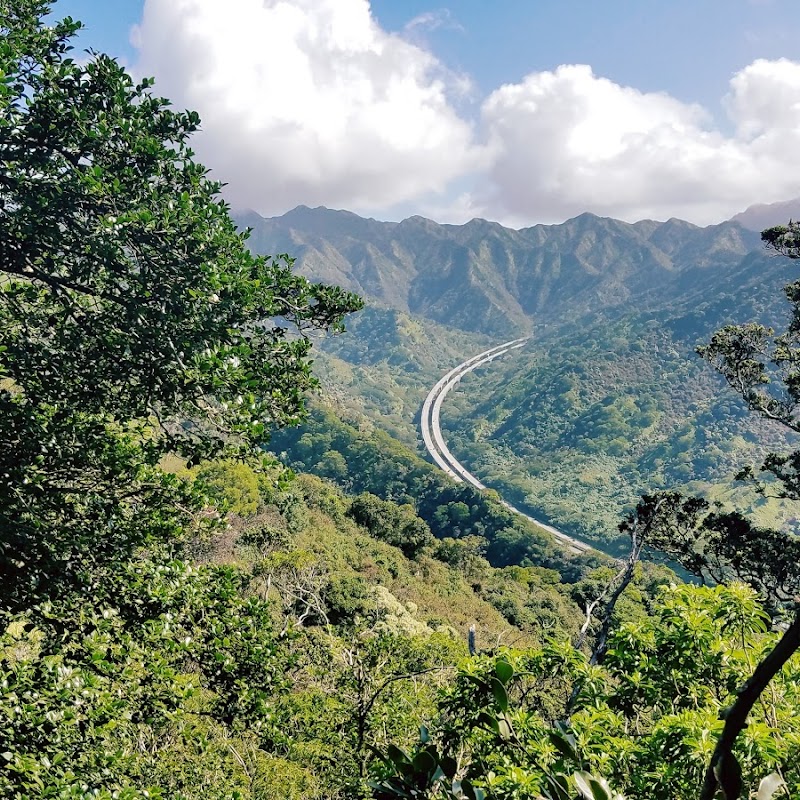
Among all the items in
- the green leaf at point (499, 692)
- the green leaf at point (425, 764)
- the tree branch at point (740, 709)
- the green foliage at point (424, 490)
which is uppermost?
the tree branch at point (740, 709)

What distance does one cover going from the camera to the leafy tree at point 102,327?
17.8ft

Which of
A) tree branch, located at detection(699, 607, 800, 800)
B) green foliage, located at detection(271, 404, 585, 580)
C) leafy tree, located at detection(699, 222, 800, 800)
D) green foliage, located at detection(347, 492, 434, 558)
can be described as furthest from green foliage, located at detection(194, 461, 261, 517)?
tree branch, located at detection(699, 607, 800, 800)

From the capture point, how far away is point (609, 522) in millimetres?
118938

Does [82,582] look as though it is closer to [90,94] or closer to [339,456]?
[90,94]

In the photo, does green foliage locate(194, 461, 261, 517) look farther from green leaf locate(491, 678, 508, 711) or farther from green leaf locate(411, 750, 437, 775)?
green leaf locate(491, 678, 508, 711)

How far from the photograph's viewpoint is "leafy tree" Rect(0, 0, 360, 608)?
17.8ft

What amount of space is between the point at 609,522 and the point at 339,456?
54453 millimetres

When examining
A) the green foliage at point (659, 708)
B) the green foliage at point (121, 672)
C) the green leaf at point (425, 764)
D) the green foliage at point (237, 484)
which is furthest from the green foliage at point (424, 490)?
the green leaf at point (425, 764)

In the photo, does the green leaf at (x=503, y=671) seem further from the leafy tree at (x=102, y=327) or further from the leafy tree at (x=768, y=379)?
the leafy tree at (x=768, y=379)

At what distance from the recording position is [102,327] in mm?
5648

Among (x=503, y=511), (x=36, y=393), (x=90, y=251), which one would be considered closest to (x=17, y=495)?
(x=36, y=393)

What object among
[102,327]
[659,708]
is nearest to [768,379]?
[659,708]

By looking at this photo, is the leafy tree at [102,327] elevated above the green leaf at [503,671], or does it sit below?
above

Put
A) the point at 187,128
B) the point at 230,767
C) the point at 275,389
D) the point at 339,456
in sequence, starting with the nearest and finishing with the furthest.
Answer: the point at 275,389, the point at 187,128, the point at 230,767, the point at 339,456
